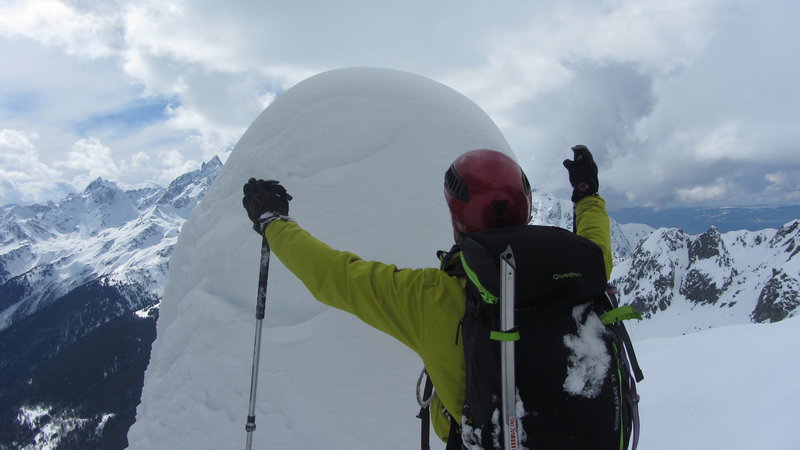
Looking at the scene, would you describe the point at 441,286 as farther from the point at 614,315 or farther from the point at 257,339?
the point at 257,339

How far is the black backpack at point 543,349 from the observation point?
170 centimetres

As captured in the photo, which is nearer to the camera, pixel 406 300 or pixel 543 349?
pixel 543 349

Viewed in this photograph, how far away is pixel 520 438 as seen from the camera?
5.60 feet

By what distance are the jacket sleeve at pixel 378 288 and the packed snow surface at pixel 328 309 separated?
8.27ft

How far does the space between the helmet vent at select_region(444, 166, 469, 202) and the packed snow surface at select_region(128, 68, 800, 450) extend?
9.18 ft

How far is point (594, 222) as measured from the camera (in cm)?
296

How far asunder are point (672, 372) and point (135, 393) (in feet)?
383

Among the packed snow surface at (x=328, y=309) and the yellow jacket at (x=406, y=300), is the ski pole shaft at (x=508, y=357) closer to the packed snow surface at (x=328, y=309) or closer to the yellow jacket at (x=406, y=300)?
the yellow jacket at (x=406, y=300)

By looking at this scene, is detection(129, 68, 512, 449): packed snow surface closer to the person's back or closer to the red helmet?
the person's back

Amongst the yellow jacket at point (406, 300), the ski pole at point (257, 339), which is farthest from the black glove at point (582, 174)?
the ski pole at point (257, 339)

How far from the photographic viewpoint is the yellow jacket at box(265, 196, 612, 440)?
1.99m

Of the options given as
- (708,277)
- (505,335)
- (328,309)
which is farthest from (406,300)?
(708,277)

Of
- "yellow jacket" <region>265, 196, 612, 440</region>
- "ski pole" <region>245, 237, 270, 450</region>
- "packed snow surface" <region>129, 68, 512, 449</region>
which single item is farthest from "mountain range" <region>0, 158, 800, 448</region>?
"yellow jacket" <region>265, 196, 612, 440</region>

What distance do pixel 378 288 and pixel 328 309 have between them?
9.88 ft
